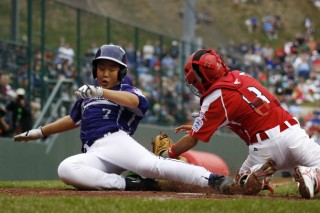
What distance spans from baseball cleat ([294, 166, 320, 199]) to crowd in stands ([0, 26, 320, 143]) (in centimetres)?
527

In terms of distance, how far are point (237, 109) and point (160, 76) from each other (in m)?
11.9

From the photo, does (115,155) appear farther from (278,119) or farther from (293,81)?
(293,81)

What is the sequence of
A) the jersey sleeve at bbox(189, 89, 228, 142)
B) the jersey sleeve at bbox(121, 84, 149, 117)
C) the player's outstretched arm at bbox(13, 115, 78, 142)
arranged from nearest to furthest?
the jersey sleeve at bbox(189, 89, 228, 142) < the jersey sleeve at bbox(121, 84, 149, 117) < the player's outstretched arm at bbox(13, 115, 78, 142)

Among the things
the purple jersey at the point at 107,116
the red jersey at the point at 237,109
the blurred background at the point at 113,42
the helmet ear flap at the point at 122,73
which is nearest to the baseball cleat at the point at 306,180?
the red jersey at the point at 237,109

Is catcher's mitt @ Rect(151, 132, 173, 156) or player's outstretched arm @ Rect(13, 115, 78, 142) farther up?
player's outstretched arm @ Rect(13, 115, 78, 142)

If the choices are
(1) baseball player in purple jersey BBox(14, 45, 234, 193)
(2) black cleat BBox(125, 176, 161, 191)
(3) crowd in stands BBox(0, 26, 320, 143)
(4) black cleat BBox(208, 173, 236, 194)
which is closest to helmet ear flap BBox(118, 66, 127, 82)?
(1) baseball player in purple jersey BBox(14, 45, 234, 193)

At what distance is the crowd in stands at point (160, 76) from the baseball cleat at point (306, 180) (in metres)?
5.27

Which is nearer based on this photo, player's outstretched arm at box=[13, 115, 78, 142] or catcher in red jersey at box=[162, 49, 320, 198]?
catcher in red jersey at box=[162, 49, 320, 198]

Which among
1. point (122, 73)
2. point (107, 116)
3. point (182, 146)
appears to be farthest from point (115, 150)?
point (122, 73)

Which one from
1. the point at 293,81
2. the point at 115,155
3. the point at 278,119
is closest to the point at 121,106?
the point at 115,155

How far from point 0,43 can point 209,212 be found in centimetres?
1030

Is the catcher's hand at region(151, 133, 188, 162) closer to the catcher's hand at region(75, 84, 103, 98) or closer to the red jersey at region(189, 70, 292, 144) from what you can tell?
the red jersey at region(189, 70, 292, 144)

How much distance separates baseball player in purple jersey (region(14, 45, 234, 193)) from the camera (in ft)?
30.0

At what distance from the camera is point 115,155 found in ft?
30.8
